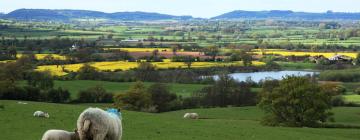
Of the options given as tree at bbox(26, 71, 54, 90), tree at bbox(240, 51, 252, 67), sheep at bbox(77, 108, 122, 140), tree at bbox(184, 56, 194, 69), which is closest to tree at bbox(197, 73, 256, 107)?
tree at bbox(26, 71, 54, 90)

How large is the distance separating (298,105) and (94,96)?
31.9 meters

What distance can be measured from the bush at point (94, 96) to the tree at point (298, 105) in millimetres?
28663

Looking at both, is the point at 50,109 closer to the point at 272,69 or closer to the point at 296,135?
the point at 296,135

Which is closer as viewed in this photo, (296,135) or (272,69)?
(296,135)

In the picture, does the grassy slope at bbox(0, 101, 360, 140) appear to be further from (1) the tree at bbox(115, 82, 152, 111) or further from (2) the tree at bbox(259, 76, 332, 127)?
(1) the tree at bbox(115, 82, 152, 111)

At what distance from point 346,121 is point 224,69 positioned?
69033 mm

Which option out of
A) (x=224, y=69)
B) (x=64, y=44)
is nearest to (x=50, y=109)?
(x=224, y=69)

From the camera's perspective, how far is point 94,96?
225 feet

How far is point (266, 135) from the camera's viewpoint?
102 feet

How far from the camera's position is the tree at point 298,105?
44.4 metres

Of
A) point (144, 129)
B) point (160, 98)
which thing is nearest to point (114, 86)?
point (160, 98)

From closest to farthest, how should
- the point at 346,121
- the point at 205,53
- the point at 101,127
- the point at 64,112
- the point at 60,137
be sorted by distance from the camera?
the point at 101,127
the point at 60,137
the point at 64,112
the point at 346,121
the point at 205,53

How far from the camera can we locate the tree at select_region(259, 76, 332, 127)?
44375mm

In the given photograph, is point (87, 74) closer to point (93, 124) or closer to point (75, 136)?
point (75, 136)
